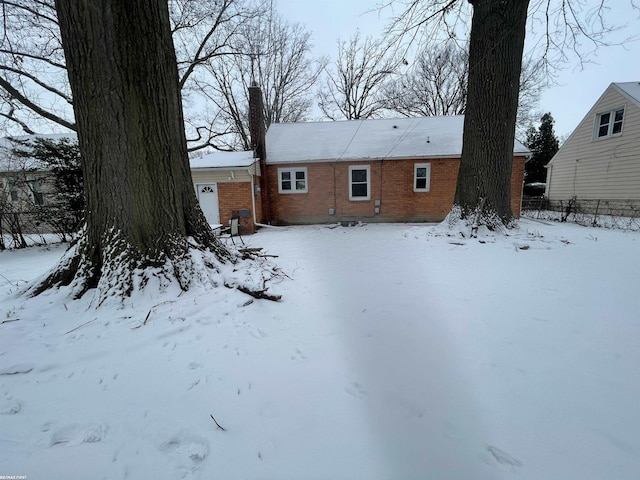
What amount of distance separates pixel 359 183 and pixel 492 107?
6796mm

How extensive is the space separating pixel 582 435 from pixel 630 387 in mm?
740

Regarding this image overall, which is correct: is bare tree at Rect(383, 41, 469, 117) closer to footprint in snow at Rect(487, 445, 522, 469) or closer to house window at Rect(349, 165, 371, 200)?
house window at Rect(349, 165, 371, 200)

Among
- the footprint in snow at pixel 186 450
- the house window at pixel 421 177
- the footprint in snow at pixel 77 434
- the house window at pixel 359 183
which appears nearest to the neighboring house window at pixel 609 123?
the house window at pixel 421 177

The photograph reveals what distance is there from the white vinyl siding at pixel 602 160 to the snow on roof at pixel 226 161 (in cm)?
1746

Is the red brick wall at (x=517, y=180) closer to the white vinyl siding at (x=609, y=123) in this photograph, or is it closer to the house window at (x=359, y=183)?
the white vinyl siding at (x=609, y=123)

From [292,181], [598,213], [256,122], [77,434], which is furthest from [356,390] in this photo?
[598,213]

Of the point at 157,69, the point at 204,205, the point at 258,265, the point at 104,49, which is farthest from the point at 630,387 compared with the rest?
the point at 204,205

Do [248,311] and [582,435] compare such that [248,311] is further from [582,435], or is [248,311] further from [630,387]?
[630,387]

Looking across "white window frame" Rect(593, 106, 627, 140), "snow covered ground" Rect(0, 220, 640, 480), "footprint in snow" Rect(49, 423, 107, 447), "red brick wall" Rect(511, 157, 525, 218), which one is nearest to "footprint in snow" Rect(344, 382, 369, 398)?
"snow covered ground" Rect(0, 220, 640, 480)

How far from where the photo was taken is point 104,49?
2883 mm

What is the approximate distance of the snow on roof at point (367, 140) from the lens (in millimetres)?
12703

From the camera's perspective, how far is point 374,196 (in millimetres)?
13086

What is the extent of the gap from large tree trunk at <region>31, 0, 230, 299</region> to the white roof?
751cm

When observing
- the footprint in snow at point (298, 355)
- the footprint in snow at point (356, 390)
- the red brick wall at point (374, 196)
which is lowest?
the footprint in snow at point (356, 390)
